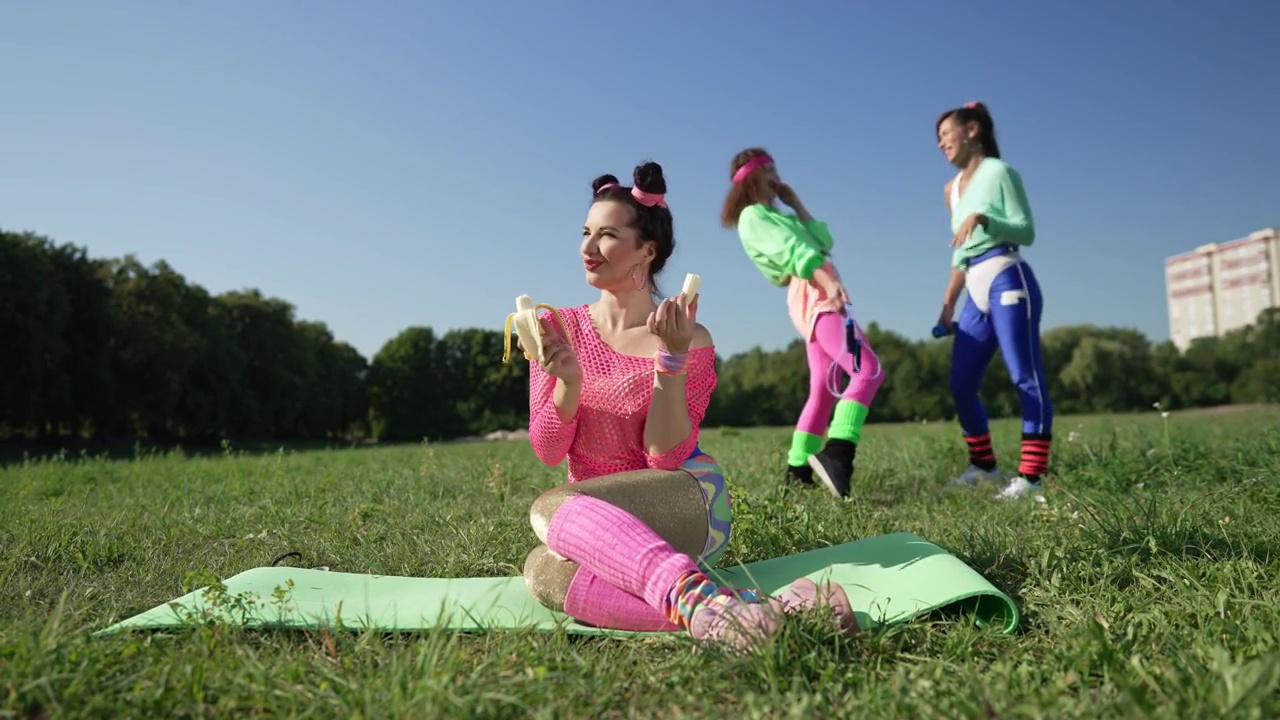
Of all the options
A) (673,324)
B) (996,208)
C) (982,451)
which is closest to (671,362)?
(673,324)

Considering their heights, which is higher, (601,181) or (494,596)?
(601,181)

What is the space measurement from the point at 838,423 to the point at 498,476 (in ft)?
7.05

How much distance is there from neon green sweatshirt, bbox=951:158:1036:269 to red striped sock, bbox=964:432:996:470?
3.66ft

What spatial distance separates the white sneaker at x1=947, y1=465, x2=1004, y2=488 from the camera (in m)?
5.05

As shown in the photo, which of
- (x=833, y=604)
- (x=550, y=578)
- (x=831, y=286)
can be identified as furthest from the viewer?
(x=831, y=286)

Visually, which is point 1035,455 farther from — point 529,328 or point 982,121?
point 529,328

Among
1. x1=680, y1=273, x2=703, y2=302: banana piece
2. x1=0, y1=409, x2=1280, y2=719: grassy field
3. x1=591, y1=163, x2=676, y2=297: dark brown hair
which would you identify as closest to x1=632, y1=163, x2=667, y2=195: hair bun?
x1=591, y1=163, x2=676, y2=297: dark brown hair

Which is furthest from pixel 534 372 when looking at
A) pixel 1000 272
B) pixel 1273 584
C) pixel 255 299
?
pixel 255 299

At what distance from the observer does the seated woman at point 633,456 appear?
6.73 ft

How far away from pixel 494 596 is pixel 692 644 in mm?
895

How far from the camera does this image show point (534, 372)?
8.88 ft

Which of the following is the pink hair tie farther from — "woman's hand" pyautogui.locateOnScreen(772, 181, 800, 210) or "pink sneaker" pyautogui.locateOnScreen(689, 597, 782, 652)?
"woman's hand" pyautogui.locateOnScreen(772, 181, 800, 210)

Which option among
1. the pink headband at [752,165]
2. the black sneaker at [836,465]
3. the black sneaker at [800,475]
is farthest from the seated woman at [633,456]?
the pink headband at [752,165]

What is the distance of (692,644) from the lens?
1.90 m
